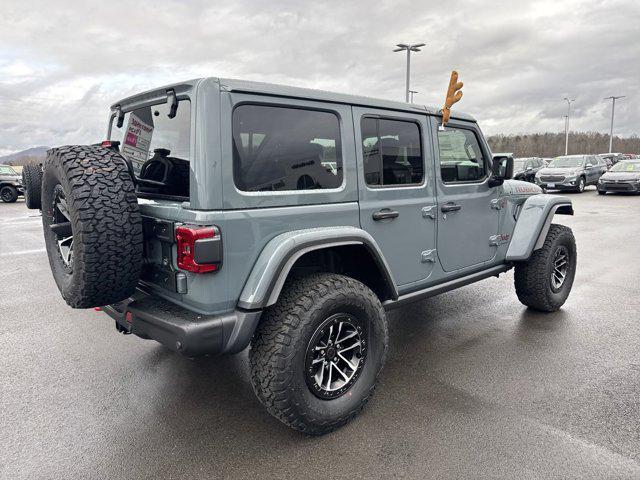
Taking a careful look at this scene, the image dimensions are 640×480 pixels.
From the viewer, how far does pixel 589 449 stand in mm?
2469

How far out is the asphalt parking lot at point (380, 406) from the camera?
2389 millimetres

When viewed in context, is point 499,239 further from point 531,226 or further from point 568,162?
point 568,162

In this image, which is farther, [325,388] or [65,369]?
[65,369]

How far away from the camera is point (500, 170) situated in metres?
3.96

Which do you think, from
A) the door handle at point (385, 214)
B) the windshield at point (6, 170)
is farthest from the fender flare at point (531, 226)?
the windshield at point (6, 170)

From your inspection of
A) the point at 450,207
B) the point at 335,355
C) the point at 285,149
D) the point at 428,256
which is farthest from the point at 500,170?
the point at 335,355

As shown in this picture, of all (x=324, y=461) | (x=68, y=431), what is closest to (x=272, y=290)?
(x=324, y=461)

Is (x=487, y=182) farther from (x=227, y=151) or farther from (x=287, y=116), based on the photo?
(x=227, y=151)

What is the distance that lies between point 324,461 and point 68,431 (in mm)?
1557

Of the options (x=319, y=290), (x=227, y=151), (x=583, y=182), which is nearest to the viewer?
(x=227, y=151)

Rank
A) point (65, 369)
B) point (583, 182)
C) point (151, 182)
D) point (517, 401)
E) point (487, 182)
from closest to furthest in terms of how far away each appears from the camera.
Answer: point (151, 182)
point (517, 401)
point (65, 369)
point (487, 182)
point (583, 182)

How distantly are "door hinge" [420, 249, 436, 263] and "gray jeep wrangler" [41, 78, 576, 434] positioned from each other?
18 mm

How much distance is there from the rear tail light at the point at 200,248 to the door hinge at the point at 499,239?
2.72m

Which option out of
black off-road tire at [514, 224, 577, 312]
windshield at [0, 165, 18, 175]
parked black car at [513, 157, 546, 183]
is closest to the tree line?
parked black car at [513, 157, 546, 183]
